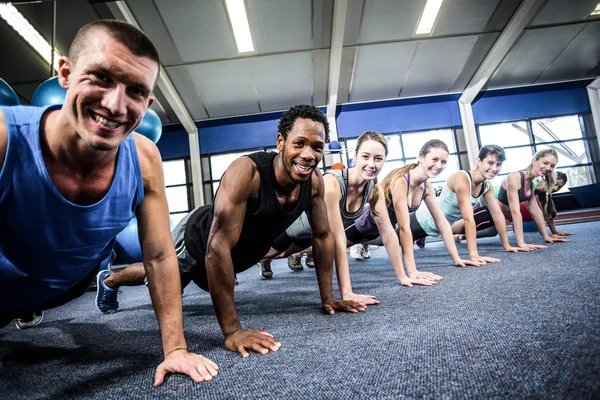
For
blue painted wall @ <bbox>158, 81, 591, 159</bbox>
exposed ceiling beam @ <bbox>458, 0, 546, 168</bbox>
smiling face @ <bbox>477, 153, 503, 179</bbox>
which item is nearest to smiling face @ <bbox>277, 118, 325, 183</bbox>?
smiling face @ <bbox>477, 153, 503, 179</bbox>

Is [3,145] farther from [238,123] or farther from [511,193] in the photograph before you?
[238,123]

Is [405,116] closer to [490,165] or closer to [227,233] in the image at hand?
[490,165]

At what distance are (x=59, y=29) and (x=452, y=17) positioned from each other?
6.34 m

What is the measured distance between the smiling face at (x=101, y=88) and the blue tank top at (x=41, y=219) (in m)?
0.13

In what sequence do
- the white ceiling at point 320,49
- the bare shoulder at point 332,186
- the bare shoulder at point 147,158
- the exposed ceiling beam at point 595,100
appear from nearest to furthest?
the bare shoulder at point 147,158 < the bare shoulder at point 332,186 < the white ceiling at point 320,49 < the exposed ceiling beam at point 595,100

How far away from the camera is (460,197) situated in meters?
3.03

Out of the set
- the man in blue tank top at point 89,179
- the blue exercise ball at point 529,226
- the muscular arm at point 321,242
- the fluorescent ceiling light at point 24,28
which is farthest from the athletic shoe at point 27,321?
the blue exercise ball at point 529,226

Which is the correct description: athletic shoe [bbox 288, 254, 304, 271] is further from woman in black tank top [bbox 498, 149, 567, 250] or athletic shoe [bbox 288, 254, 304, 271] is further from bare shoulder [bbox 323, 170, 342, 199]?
woman in black tank top [bbox 498, 149, 567, 250]

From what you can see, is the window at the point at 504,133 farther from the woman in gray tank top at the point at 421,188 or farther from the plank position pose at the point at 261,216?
the plank position pose at the point at 261,216

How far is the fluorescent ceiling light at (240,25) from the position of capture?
505 centimetres

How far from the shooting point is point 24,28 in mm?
4652

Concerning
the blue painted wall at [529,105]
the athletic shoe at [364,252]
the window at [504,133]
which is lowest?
the athletic shoe at [364,252]

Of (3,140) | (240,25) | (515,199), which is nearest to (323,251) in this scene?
(3,140)

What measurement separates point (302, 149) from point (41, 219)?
0.97 m
